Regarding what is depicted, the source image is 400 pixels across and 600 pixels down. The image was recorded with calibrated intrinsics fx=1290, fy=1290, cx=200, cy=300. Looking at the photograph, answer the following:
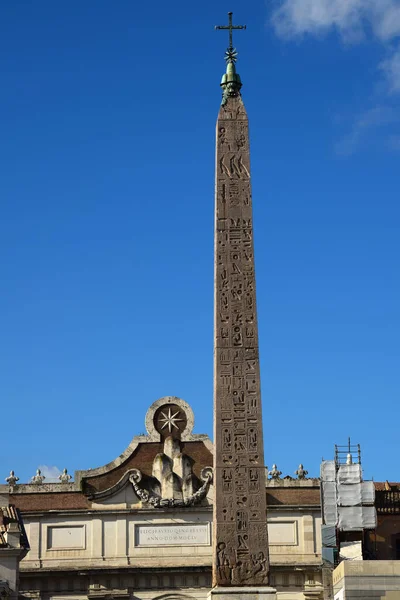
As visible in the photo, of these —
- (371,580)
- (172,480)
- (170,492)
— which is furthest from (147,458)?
(371,580)

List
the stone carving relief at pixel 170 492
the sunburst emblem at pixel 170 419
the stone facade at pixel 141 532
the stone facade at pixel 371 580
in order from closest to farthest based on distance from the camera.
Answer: the stone facade at pixel 371 580
the stone facade at pixel 141 532
the stone carving relief at pixel 170 492
the sunburst emblem at pixel 170 419

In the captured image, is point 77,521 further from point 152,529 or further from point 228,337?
point 228,337

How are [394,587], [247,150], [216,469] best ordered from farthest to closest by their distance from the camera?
[394,587] < [247,150] < [216,469]

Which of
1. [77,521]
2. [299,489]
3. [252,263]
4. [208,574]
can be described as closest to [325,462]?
[299,489]

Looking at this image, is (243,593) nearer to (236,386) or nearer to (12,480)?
(236,386)

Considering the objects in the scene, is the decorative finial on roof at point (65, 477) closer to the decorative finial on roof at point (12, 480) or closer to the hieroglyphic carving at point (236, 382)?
the decorative finial on roof at point (12, 480)

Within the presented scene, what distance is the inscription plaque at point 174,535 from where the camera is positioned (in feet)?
139

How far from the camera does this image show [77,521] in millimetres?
42594

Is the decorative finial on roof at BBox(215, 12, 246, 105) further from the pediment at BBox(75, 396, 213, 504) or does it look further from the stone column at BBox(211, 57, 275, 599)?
the pediment at BBox(75, 396, 213, 504)

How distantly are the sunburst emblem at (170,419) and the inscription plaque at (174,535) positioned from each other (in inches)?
127

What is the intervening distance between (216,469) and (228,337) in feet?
7.34

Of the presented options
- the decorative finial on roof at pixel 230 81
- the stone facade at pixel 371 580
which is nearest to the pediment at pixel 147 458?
the stone facade at pixel 371 580

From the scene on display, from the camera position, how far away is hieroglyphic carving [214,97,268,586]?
Result: 20875 mm

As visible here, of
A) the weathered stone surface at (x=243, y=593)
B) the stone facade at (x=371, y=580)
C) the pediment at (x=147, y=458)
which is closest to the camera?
the weathered stone surface at (x=243, y=593)
